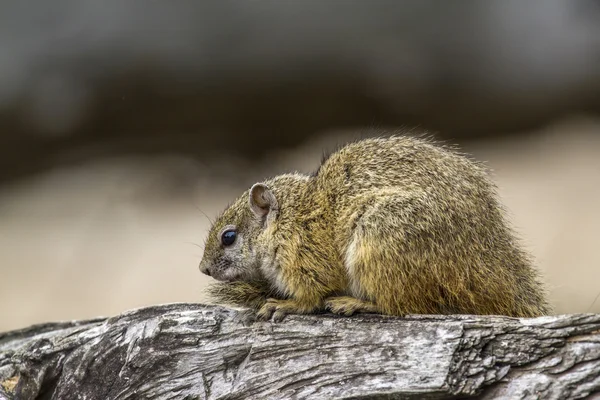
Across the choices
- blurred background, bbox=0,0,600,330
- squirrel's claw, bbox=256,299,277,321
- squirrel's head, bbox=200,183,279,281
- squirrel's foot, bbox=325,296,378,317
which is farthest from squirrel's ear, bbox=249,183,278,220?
blurred background, bbox=0,0,600,330

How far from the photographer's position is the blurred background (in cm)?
998

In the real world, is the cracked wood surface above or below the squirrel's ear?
below

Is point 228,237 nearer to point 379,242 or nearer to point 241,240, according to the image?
point 241,240

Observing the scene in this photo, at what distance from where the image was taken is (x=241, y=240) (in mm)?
5301

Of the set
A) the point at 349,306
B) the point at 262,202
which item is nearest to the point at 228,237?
the point at 262,202

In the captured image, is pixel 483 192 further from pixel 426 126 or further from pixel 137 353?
pixel 426 126

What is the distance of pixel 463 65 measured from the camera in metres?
10.2

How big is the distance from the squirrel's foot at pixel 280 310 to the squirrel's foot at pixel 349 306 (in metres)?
0.20

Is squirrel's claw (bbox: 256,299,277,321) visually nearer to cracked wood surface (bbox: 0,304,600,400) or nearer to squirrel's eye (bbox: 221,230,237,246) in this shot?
cracked wood surface (bbox: 0,304,600,400)

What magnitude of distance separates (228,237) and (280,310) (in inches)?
32.4

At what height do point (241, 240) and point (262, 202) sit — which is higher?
point (262, 202)

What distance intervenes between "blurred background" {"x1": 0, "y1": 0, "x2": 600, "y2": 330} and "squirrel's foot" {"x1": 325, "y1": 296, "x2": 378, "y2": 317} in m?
5.11

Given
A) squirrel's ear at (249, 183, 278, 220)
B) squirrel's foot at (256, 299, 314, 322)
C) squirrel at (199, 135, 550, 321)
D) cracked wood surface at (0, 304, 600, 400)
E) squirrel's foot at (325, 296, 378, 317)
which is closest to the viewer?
cracked wood surface at (0, 304, 600, 400)

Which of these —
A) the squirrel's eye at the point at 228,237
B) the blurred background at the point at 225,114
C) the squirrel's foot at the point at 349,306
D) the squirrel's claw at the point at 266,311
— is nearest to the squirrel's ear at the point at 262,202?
the squirrel's eye at the point at 228,237
